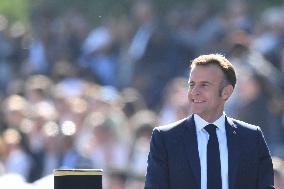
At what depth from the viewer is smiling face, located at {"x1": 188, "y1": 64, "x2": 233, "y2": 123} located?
21.3ft

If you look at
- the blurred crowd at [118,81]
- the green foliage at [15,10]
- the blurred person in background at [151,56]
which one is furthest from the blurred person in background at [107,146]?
the green foliage at [15,10]

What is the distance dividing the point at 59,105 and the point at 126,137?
250cm

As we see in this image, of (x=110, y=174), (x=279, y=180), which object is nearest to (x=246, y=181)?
(x=279, y=180)

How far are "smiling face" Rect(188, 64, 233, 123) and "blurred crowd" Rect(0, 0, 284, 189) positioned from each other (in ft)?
11.4

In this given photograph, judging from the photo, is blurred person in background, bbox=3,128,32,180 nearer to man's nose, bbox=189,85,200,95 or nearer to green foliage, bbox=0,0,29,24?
green foliage, bbox=0,0,29,24

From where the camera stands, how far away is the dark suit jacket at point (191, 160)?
6.45 m

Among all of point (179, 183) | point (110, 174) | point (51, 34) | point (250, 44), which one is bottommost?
point (179, 183)

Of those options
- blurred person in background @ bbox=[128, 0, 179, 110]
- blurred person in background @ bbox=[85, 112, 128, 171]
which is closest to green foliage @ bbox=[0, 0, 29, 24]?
blurred person in background @ bbox=[128, 0, 179, 110]

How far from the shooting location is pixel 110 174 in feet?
38.0

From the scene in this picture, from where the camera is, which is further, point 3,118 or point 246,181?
point 3,118

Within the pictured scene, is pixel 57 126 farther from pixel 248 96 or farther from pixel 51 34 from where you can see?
pixel 51 34

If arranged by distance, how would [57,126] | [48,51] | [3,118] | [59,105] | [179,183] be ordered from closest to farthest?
[179,183], [57,126], [59,105], [3,118], [48,51]

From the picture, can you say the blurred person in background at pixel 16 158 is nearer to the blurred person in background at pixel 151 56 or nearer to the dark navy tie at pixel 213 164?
the blurred person in background at pixel 151 56

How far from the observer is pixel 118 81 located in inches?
629
